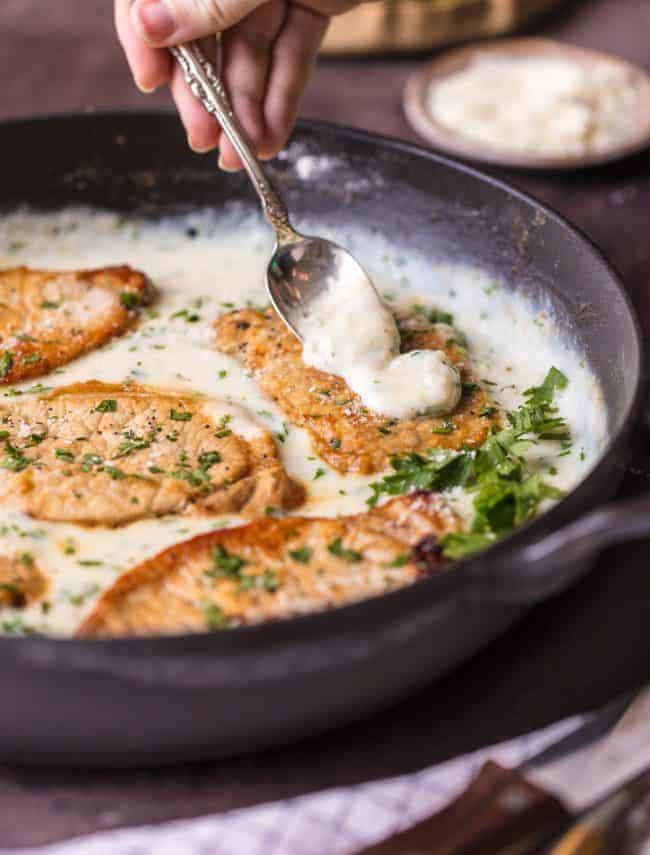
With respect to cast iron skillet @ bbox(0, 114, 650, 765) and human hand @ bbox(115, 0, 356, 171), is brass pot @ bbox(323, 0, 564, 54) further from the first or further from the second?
cast iron skillet @ bbox(0, 114, 650, 765)

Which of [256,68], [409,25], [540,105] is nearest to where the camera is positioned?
[256,68]

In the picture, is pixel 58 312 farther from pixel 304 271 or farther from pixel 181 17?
pixel 181 17

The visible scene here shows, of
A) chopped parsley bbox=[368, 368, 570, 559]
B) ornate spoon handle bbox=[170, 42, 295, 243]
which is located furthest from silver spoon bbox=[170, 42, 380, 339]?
chopped parsley bbox=[368, 368, 570, 559]

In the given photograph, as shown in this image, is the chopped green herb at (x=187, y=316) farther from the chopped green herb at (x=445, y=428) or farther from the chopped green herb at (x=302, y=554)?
the chopped green herb at (x=302, y=554)

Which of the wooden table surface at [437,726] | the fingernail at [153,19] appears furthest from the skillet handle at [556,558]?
the fingernail at [153,19]

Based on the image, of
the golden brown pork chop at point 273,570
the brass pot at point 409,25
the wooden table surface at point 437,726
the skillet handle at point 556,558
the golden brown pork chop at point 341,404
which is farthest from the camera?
the brass pot at point 409,25

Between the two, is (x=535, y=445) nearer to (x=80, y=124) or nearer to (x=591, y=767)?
(x=591, y=767)

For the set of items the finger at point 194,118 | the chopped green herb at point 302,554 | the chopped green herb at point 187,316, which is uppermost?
the finger at point 194,118

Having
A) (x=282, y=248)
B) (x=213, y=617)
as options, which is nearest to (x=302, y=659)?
(x=213, y=617)
